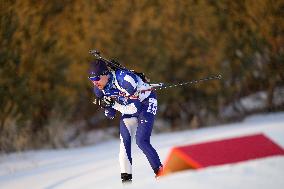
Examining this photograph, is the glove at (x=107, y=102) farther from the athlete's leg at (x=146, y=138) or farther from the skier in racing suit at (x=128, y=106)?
the athlete's leg at (x=146, y=138)

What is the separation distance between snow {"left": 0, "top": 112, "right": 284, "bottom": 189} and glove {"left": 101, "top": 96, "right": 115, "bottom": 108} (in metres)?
0.91

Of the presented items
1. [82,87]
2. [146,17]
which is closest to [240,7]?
[146,17]

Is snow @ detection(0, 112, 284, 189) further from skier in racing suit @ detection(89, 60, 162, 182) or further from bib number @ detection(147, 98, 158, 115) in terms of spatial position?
bib number @ detection(147, 98, 158, 115)

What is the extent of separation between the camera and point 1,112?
1231 cm

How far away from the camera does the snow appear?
5.39 m

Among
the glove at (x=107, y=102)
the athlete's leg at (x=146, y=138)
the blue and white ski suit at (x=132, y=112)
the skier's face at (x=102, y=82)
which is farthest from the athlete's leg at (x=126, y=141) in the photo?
the skier's face at (x=102, y=82)

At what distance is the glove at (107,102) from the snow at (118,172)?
91 centimetres

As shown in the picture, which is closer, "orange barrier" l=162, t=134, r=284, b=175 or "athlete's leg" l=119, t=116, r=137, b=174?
"orange barrier" l=162, t=134, r=284, b=175

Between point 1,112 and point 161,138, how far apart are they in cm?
328

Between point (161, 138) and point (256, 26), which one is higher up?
point (256, 26)

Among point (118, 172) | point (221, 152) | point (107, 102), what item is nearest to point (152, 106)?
point (107, 102)

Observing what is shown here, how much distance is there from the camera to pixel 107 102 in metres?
7.06

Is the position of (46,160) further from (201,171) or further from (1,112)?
→ (201,171)

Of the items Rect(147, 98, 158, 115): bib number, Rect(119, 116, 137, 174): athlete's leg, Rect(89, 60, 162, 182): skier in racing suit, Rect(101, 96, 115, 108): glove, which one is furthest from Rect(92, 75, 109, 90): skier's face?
Answer: Rect(147, 98, 158, 115): bib number
